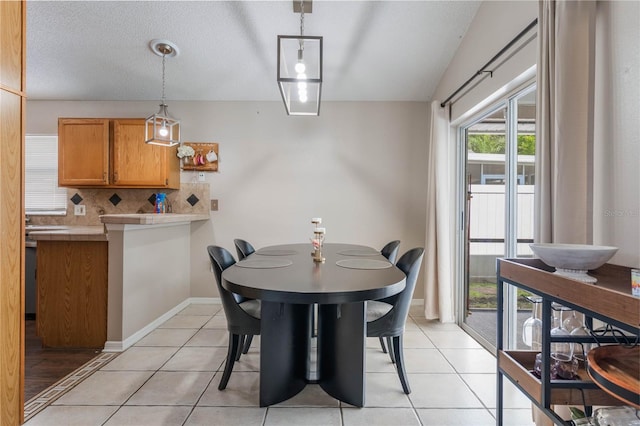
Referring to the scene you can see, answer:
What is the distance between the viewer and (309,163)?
386 centimetres

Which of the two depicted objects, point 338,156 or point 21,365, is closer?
point 21,365

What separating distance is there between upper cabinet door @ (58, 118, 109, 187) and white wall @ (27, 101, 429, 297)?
1.36ft

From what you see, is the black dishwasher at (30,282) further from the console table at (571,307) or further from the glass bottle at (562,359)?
the glass bottle at (562,359)

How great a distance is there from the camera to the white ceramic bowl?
1.08 meters

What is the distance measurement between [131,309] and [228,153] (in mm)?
2050

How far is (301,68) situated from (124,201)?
309cm

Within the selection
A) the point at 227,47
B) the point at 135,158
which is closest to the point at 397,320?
the point at 227,47

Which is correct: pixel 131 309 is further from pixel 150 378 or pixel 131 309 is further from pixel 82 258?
pixel 150 378

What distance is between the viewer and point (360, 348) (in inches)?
69.7

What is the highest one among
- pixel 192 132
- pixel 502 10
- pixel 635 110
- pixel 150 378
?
pixel 502 10

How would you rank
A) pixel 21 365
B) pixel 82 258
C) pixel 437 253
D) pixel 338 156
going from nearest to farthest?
1. pixel 21 365
2. pixel 82 258
3. pixel 437 253
4. pixel 338 156

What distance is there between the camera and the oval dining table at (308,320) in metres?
1.50

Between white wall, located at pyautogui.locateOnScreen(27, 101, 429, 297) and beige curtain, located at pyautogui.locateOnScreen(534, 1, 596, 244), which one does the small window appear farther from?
beige curtain, located at pyautogui.locateOnScreen(534, 1, 596, 244)

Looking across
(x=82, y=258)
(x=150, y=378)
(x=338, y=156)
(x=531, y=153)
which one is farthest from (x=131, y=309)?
(x=531, y=153)
